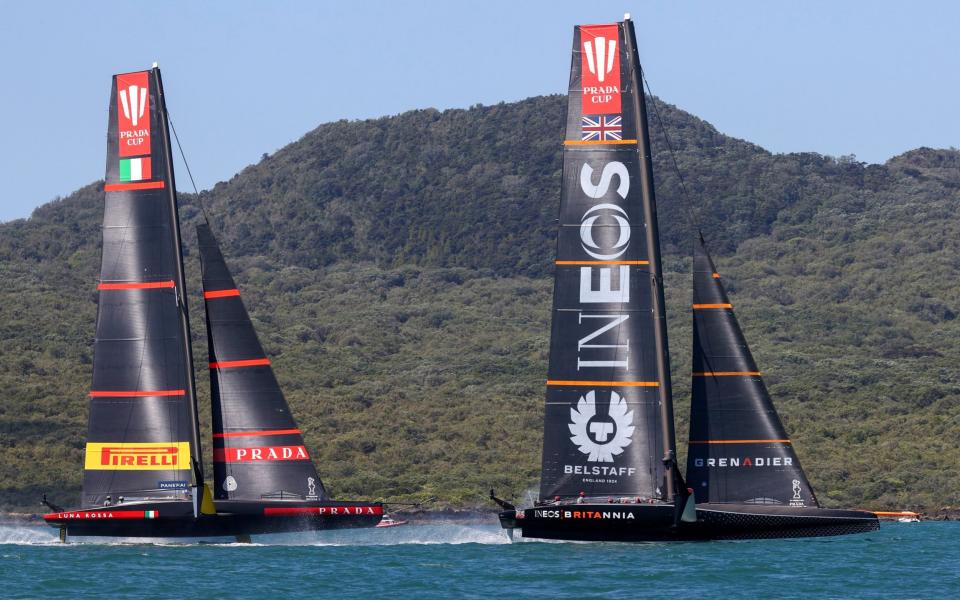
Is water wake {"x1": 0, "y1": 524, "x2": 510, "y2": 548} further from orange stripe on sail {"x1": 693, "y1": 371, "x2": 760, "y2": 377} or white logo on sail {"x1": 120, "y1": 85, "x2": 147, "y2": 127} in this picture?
white logo on sail {"x1": 120, "y1": 85, "x2": 147, "y2": 127}

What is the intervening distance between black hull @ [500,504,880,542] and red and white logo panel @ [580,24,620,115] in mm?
7758

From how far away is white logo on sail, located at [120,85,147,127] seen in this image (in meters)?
38.3

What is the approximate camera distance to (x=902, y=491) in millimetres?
65625

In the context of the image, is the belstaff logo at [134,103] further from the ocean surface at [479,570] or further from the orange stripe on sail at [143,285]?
the ocean surface at [479,570]

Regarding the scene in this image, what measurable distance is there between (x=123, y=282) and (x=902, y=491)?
36.9 m

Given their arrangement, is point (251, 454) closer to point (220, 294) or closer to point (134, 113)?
point (220, 294)

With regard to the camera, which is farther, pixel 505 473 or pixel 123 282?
pixel 505 473

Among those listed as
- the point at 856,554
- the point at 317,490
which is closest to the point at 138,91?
the point at 317,490

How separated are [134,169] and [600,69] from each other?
1070 cm

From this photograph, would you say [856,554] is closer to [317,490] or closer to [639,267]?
[639,267]

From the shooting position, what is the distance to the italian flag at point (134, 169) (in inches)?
1506

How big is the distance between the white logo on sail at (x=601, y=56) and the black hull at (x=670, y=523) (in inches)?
330

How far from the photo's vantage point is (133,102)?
38406mm

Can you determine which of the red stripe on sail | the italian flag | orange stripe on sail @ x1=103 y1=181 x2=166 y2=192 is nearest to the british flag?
orange stripe on sail @ x1=103 y1=181 x2=166 y2=192
